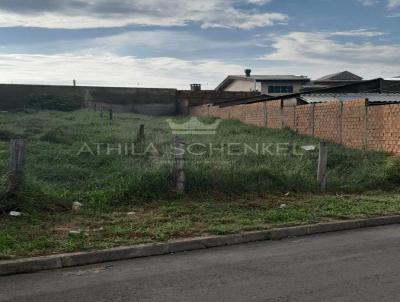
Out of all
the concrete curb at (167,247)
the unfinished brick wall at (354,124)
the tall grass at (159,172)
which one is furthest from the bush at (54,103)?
the concrete curb at (167,247)

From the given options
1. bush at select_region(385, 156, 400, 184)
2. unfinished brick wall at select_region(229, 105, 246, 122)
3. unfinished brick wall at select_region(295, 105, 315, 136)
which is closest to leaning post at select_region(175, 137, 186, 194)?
bush at select_region(385, 156, 400, 184)

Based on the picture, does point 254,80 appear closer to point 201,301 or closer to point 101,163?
point 101,163

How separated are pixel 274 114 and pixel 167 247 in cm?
1561

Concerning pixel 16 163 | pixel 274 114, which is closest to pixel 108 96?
pixel 274 114

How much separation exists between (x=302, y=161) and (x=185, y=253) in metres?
6.64

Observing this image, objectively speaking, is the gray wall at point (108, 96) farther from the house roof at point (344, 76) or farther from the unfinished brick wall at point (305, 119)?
the unfinished brick wall at point (305, 119)

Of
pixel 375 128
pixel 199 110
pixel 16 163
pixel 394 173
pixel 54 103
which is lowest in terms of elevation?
pixel 394 173

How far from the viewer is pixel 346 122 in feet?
50.3

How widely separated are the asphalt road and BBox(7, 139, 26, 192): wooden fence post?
260 cm

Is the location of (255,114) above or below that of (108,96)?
below

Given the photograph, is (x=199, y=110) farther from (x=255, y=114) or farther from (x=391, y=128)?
(x=391, y=128)

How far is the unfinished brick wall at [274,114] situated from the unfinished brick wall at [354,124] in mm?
4818

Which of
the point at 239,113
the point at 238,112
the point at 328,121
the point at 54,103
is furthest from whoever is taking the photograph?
the point at 54,103

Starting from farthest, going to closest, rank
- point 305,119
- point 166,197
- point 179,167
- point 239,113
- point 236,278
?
point 239,113 → point 305,119 → point 179,167 → point 166,197 → point 236,278
